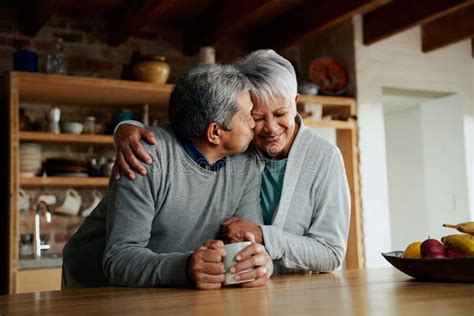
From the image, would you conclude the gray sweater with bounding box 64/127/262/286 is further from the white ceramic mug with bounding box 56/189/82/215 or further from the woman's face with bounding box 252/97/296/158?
the white ceramic mug with bounding box 56/189/82/215

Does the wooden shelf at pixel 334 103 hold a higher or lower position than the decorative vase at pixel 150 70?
lower

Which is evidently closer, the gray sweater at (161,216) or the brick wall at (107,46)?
the gray sweater at (161,216)

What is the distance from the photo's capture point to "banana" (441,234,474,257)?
1.45m

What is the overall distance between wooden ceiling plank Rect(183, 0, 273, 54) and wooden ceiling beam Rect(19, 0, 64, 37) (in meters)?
1.10

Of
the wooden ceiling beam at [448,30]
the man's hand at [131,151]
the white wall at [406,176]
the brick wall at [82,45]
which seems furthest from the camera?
the white wall at [406,176]

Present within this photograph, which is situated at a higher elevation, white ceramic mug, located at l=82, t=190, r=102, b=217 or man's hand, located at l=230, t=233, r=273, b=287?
white ceramic mug, located at l=82, t=190, r=102, b=217

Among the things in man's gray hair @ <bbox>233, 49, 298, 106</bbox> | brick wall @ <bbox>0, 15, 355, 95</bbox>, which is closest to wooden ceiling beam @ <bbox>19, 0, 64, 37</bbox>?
brick wall @ <bbox>0, 15, 355, 95</bbox>

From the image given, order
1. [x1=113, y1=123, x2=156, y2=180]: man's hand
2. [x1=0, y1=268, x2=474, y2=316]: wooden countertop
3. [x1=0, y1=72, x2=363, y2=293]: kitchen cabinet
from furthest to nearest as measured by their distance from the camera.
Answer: [x1=0, y1=72, x2=363, y2=293]: kitchen cabinet → [x1=113, y1=123, x2=156, y2=180]: man's hand → [x1=0, y1=268, x2=474, y2=316]: wooden countertop

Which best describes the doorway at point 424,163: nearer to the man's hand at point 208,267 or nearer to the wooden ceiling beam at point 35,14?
the wooden ceiling beam at point 35,14

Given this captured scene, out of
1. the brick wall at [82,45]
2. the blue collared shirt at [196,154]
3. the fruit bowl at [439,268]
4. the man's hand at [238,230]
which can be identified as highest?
the brick wall at [82,45]

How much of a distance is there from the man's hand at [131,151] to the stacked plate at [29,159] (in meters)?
2.49

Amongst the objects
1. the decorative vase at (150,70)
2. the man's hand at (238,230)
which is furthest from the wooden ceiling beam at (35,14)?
the man's hand at (238,230)

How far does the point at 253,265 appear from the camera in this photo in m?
1.49

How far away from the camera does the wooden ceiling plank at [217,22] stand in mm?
4246
